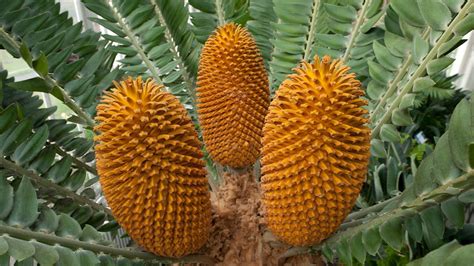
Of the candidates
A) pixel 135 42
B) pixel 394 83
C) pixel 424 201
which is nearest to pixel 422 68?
pixel 394 83

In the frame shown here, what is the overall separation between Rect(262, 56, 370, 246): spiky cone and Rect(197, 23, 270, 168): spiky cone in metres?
0.14

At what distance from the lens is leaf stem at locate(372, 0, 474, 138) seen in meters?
0.58

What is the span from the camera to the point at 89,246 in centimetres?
58

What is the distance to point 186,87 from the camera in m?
0.93

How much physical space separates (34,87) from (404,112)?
1.65ft

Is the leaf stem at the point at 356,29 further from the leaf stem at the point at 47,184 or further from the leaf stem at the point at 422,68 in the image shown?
the leaf stem at the point at 47,184

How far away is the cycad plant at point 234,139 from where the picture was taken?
51 cm

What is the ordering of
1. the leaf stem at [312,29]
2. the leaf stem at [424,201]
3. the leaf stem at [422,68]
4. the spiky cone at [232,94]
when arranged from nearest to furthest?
the leaf stem at [424,201] < the leaf stem at [422,68] < the spiky cone at [232,94] < the leaf stem at [312,29]

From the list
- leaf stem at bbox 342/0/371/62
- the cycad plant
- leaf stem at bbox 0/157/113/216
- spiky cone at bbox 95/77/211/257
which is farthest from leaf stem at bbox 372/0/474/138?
leaf stem at bbox 0/157/113/216

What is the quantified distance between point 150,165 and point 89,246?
14 cm

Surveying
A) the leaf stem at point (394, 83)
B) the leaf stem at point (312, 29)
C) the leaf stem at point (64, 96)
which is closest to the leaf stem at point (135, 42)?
the leaf stem at point (64, 96)

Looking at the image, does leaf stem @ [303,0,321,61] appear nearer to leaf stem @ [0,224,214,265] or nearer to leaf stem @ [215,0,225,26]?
leaf stem @ [215,0,225,26]

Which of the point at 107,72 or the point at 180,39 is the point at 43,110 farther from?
the point at 180,39

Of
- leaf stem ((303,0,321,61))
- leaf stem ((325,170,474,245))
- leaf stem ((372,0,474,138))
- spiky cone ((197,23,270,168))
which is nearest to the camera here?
leaf stem ((325,170,474,245))
